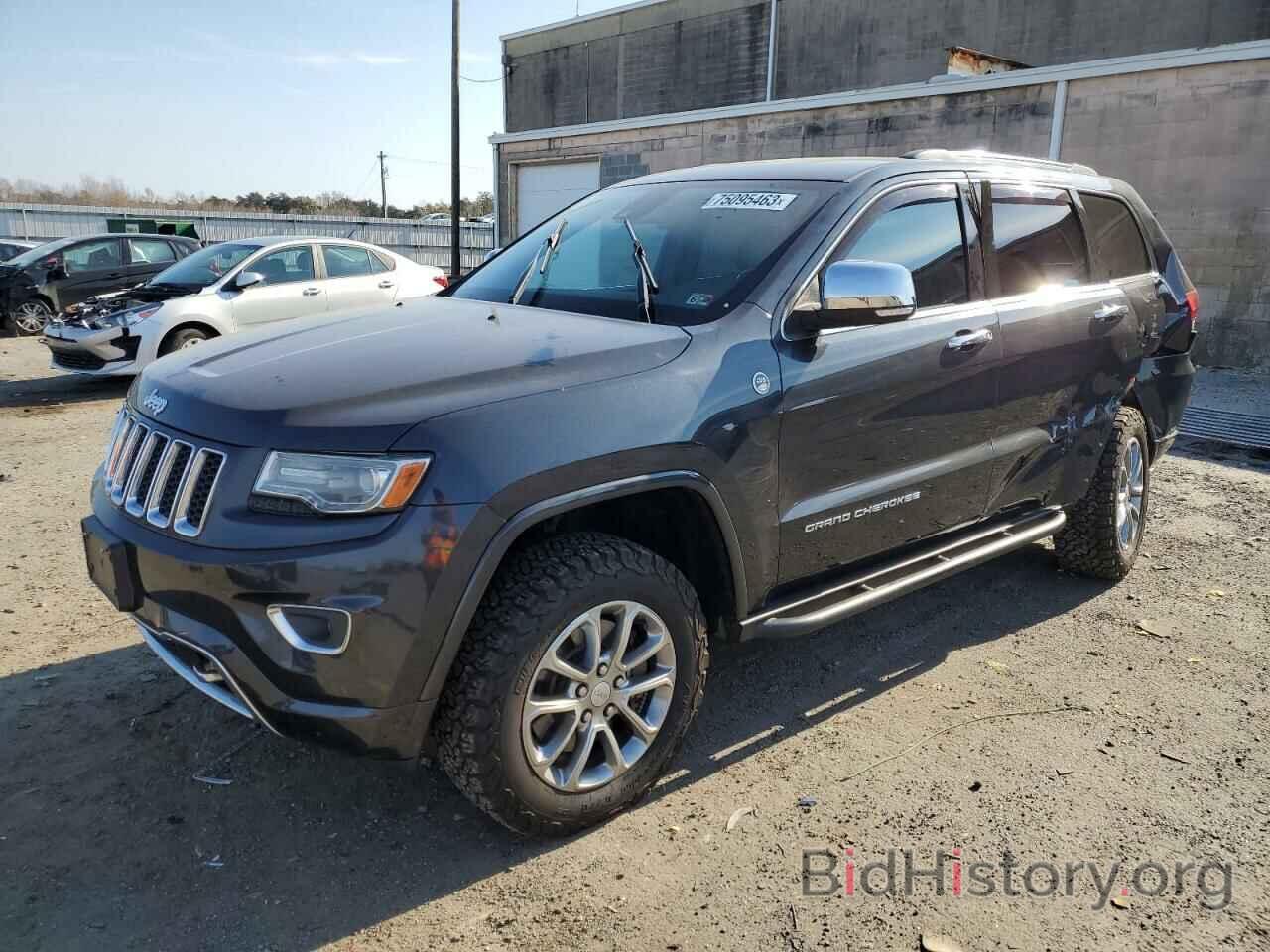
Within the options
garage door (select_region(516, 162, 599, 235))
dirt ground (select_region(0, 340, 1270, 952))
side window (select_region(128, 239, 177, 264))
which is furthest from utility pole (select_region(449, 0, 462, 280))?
dirt ground (select_region(0, 340, 1270, 952))

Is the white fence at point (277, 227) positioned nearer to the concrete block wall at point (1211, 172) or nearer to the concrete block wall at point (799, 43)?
the concrete block wall at point (799, 43)

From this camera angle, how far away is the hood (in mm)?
2357

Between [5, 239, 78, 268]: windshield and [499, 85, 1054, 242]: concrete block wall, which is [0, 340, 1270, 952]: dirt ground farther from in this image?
[5, 239, 78, 268]: windshield

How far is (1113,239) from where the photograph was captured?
4.59 m

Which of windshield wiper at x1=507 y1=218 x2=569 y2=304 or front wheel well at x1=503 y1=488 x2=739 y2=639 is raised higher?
windshield wiper at x1=507 y1=218 x2=569 y2=304

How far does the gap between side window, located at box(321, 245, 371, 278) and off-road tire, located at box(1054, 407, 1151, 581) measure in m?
8.64

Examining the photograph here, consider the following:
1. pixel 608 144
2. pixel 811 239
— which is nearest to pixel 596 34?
pixel 608 144

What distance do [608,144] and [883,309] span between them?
16510 millimetres

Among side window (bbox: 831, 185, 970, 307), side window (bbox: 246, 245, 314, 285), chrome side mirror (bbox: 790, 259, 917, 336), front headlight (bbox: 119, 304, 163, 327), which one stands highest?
side window (bbox: 831, 185, 970, 307)

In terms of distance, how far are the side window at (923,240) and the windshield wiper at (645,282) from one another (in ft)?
2.17

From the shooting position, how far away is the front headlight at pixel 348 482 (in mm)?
2281

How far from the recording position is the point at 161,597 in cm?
247

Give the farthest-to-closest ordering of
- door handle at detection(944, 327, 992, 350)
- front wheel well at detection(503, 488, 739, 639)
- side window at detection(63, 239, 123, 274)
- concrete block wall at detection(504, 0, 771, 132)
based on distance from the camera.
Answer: concrete block wall at detection(504, 0, 771, 132)
side window at detection(63, 239, 123, 274)
door handle at detection(944, 327, 992, 350)
front wheel well at detection(503, 488, 739, 639)

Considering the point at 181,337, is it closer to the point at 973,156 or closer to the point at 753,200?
the point at 753,200
